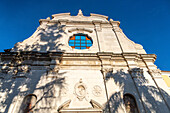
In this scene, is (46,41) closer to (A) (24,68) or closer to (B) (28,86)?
(A) (24,68)

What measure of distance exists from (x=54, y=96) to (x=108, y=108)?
326 cm

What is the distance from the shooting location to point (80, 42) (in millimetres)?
10820

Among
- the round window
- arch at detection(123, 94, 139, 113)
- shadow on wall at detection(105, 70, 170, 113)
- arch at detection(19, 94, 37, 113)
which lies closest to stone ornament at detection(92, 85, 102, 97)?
A: shadow on wall at detection(105, 70, 170, 113)

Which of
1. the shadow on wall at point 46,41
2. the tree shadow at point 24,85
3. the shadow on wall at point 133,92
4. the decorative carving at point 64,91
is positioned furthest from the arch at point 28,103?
the shadow on wall at point 133,92

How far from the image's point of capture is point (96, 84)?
24.8ft

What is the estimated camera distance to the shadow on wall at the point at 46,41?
946 cm

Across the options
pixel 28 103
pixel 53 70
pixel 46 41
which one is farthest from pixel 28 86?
Answer: pixel 46 41

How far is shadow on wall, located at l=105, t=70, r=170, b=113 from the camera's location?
6649mm

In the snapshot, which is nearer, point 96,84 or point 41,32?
point 96,84

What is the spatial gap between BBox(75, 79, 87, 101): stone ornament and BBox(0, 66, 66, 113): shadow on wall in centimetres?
92

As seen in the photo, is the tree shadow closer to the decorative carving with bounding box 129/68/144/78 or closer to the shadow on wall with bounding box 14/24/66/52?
the shadow on wall with bounding box 14/24/66/52

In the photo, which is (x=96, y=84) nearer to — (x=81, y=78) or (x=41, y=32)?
(x=81, y=78)

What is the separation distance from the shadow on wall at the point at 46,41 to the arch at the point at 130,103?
6.18 meters

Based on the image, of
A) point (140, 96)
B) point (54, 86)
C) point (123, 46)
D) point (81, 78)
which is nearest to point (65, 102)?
point (54, 86)
